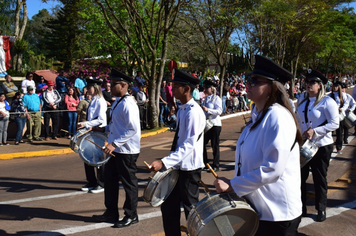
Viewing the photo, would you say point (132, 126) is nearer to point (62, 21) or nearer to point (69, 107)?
point (69, 107)

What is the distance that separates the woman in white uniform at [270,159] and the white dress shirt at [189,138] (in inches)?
59.5

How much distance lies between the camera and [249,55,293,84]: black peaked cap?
276 centimetres

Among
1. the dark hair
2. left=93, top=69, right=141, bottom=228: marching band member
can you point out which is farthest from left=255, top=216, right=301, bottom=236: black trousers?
left=93, top=69, right=141, bottom=228: marching band member

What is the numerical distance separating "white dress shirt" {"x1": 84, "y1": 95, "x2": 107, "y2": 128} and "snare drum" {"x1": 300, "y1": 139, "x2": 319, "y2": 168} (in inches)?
147

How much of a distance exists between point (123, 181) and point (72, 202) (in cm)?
173

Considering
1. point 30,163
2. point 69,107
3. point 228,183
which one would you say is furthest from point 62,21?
point 228,183

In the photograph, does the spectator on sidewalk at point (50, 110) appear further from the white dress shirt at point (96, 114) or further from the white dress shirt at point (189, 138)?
the white dress shirt at point (189, 138)

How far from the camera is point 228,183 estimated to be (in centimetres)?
273

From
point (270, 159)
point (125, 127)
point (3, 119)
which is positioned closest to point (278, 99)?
point (270, 159)

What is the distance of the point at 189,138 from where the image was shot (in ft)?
14.6

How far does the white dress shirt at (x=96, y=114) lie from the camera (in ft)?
23.5

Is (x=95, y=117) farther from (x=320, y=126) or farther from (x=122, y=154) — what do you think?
(x=320, y=126)

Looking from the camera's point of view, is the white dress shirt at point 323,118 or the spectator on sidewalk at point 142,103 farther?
the spectator on sidewalk at point 142,103

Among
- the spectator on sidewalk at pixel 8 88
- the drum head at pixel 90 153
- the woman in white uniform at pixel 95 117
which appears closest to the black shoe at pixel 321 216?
the drum head at pixel 90 153
